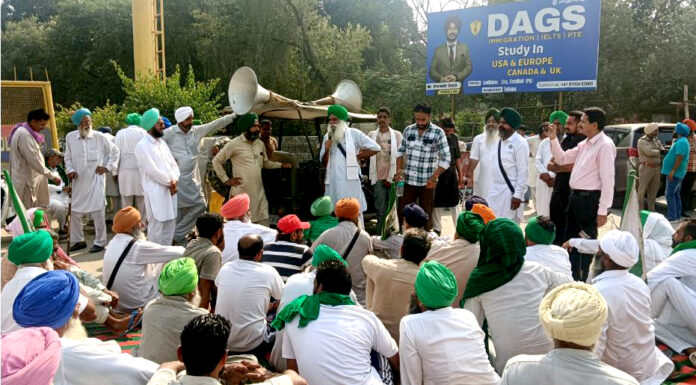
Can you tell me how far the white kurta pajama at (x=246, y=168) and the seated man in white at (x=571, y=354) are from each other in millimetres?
5311

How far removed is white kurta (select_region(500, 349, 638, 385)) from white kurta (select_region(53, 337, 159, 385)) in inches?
64.6

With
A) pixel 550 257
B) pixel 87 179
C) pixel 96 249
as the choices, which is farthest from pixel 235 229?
pixel 87 179

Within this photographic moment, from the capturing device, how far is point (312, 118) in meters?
8.62

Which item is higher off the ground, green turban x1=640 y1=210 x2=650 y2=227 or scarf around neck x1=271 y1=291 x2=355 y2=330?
green turban x1=640 y1=210 x2=650 y2=227

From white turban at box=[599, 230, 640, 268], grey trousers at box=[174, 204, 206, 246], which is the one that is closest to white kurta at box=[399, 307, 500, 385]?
white turban at box=[599, 230, 640, 268]

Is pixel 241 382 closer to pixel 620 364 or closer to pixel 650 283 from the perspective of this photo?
pixel 620 364

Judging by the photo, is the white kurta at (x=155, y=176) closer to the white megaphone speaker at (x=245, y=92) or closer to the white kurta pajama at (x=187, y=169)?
the white kurta pajama at (x=187, y=169)

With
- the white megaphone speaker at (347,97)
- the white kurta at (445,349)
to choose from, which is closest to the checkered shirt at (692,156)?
the white megaphone speaker at (347,97)

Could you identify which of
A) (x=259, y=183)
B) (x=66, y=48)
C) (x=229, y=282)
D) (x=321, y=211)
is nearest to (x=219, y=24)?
(x=66, y=48)

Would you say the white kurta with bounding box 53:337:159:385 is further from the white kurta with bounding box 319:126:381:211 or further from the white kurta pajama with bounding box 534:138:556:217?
the white kurta pajama with bounding box 534:138:556:217

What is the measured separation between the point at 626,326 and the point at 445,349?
1.21 metres

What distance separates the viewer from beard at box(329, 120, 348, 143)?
696 centimetres

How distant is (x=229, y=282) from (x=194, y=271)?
52 centimetres

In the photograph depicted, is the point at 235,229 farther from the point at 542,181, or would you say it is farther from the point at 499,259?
the point at 542,181
